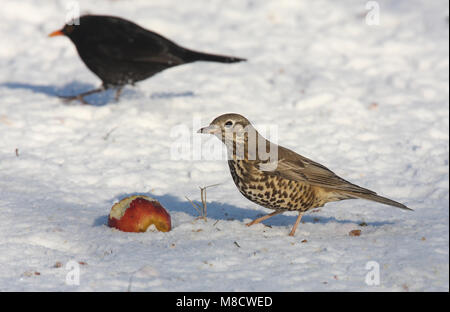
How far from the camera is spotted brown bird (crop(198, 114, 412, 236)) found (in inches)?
167

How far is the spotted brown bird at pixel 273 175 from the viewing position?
13.9ft

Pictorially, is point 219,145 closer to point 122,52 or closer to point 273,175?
point 122,52

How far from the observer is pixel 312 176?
446 cm

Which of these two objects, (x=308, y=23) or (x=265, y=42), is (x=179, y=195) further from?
(x=308, y=23)

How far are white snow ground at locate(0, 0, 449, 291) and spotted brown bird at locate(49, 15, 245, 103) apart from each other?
14.9 inches

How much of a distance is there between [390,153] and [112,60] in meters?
3.29

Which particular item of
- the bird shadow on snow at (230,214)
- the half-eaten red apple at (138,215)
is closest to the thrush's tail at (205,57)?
the bird shadow on snow at (230,214)

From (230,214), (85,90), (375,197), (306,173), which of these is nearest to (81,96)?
(85,90)

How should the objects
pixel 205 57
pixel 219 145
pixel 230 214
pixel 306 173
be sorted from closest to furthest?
pixel 306 173
pixel 230 214
pixel 219 145
pixel 205 57

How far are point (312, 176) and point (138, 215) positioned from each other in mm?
1252

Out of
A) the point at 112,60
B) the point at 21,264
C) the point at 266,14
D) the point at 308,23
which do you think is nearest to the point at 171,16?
the point at 266,14

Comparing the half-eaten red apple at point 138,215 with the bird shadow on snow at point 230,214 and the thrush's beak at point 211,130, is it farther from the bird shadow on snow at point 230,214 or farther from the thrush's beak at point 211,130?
the thrush's beak at point 211,130

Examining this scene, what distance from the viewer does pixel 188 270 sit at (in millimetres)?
3791

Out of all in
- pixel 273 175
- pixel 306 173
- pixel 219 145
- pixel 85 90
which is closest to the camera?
pixel 273 175
